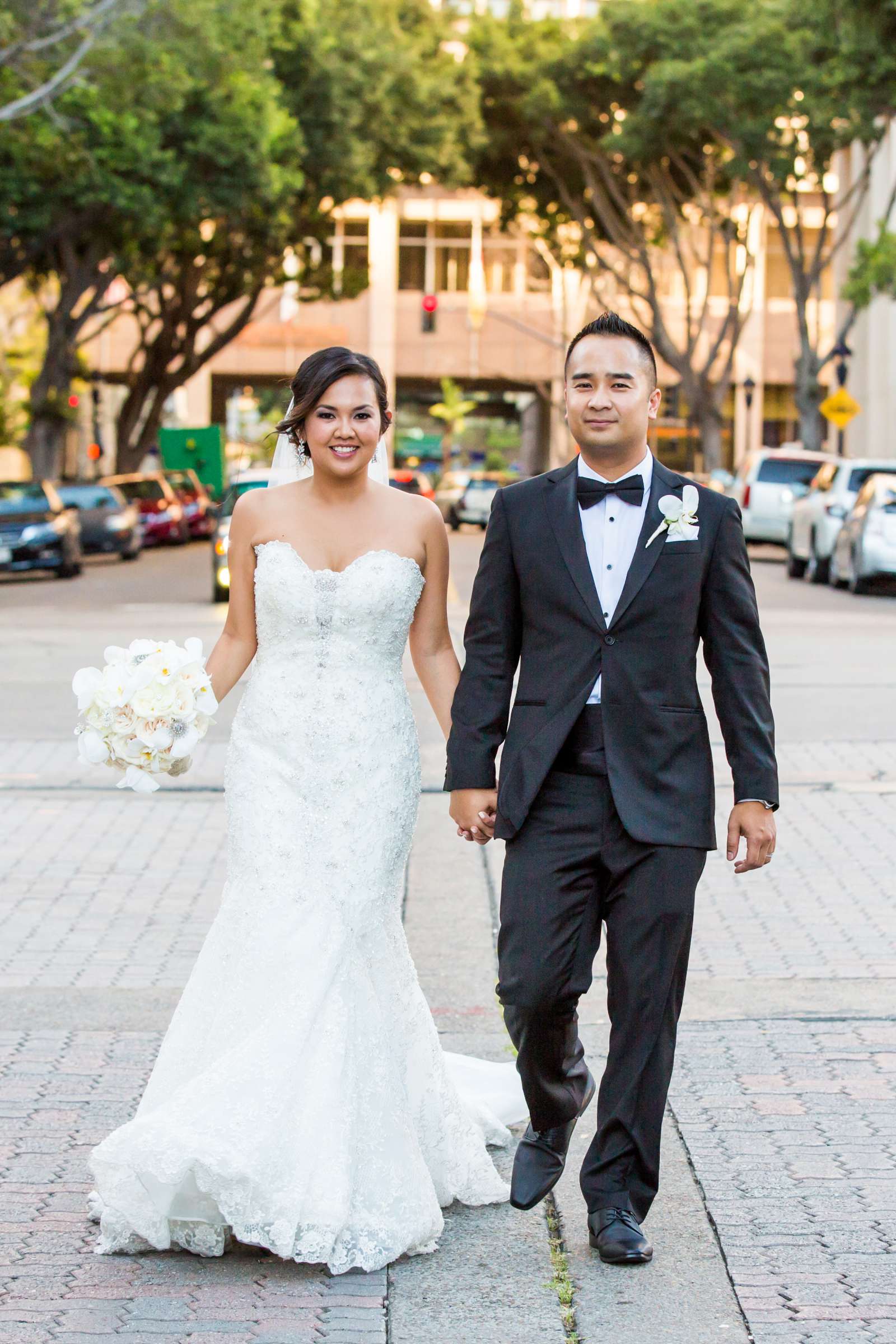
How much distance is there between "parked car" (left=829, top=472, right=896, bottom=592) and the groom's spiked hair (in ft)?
64.1

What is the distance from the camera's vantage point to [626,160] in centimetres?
4200

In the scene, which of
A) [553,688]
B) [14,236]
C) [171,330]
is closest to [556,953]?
[553,688]

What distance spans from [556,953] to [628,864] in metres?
0.24

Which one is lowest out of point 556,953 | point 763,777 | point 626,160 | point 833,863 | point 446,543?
point 833,863

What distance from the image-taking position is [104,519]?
35281 mm

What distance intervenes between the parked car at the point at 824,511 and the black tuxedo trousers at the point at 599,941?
21934 mm

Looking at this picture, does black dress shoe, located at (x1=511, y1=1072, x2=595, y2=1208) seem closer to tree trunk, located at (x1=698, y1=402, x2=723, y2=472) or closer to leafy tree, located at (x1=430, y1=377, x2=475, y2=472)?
tree trunk, located at (x1=698, y1=402, x2=723, y2=472)

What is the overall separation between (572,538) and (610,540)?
0.09 meters

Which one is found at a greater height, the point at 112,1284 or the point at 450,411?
the point at 112,1284

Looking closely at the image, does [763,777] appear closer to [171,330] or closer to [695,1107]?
[695,1107]

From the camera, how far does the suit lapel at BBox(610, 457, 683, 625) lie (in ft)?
13.7

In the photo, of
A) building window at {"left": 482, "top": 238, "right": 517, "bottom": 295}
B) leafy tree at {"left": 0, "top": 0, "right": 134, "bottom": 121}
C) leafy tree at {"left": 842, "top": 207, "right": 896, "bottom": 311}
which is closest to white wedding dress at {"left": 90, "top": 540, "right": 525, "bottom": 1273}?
leafy tree at {"left": 0, "top": 0, "right": 134, "bottom": 121}

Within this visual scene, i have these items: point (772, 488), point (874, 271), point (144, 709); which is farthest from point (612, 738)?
point (772, 488)

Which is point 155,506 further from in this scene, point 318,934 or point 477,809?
point 477,809
